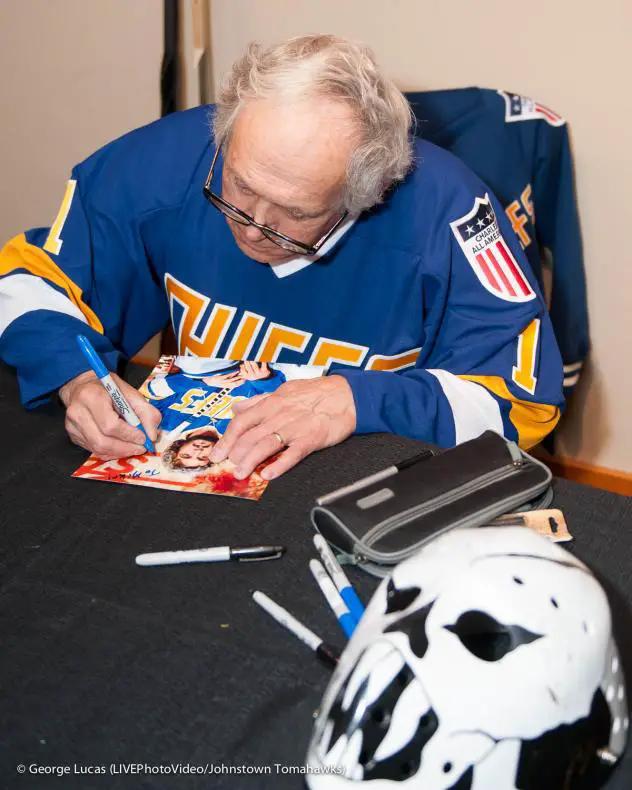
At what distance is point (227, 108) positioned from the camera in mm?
1314

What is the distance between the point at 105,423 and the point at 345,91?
59cm

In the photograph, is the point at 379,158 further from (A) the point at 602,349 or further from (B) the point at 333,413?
(A) the point at 602,349

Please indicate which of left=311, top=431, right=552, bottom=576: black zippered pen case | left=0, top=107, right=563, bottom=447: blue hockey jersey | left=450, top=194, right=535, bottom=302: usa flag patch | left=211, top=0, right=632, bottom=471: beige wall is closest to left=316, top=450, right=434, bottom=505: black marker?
left=311, top=431, right=552, bottom=576: black zippered pen case

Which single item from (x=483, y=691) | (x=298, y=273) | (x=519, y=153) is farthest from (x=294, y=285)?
(x=483, y=691)

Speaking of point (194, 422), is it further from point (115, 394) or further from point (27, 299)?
point (27, 299)

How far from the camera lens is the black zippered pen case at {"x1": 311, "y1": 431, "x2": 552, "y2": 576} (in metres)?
0.94

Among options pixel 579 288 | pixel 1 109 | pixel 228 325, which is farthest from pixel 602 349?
pixel 1 109

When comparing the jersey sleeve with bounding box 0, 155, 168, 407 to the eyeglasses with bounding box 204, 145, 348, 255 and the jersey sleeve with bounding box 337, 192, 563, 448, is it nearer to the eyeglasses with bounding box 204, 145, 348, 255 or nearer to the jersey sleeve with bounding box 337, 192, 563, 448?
the eyeglasses with bounding box 204, 145, 348, 255

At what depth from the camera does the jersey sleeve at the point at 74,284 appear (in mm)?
1319

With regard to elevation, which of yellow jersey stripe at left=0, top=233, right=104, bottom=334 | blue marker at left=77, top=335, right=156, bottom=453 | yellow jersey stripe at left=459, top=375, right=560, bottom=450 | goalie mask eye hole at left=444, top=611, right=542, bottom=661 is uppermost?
goalie mask eye hole at left=444, top=611, right=542, bottom=661

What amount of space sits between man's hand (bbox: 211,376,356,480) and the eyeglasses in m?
0.23


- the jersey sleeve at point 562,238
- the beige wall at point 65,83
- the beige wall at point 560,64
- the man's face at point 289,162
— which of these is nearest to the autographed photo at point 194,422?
the man's face at point 289,162

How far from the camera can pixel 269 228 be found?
4.36 feet

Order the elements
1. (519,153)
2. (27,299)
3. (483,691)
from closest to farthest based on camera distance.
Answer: (483,691)
(27,299)
(519,153)
